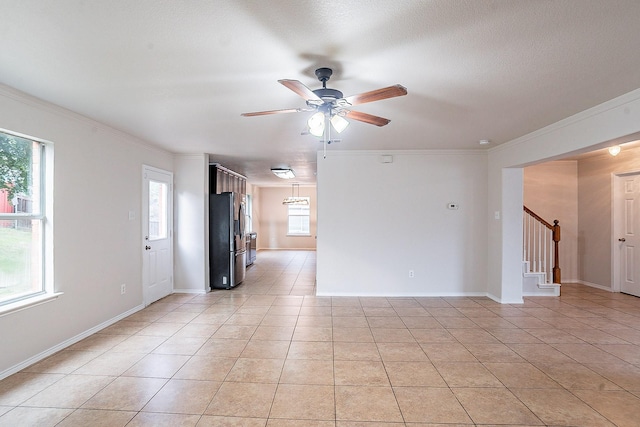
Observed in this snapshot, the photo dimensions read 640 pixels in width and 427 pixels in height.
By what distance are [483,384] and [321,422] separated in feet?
4.47

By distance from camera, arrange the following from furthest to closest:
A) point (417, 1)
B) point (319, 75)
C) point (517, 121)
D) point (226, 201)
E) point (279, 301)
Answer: point (226, 201) < point (279, 301) < point (517, 121) < point (319, 75) < point (417, 1)

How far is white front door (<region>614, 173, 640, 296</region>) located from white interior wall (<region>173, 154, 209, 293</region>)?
282 inches

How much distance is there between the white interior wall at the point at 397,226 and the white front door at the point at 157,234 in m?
2.51

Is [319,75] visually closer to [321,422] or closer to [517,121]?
[321,422]

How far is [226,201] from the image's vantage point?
6.04 m

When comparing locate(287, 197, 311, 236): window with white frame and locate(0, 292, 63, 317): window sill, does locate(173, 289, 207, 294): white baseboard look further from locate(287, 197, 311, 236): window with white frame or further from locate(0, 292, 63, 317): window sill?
locate(287, 197, 311, 236): window with white frame

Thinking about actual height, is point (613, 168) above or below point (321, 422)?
above

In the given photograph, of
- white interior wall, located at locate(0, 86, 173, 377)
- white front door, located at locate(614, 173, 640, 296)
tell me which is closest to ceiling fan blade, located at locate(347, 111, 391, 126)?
white interior wall, located at locate(0, 86, 173, 377)

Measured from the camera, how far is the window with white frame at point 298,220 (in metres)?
12.8

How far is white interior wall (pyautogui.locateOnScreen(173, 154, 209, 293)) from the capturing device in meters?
5.74

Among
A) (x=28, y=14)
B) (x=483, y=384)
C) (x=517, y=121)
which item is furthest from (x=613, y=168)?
(x=28, y=14)

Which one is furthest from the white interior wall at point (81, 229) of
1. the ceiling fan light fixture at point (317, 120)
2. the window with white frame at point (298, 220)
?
the window with white frame at point (298, 220)

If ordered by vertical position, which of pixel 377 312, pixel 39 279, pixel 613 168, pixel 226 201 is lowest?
pixel 377 312

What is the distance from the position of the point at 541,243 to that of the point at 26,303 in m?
7.13
